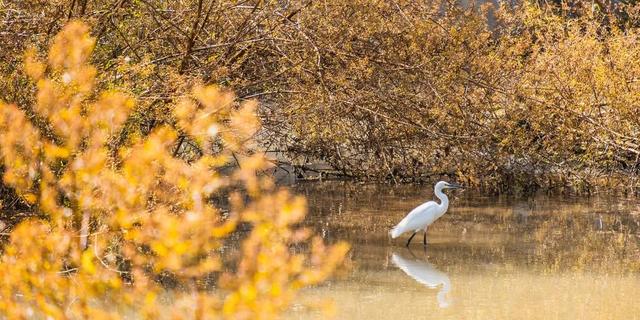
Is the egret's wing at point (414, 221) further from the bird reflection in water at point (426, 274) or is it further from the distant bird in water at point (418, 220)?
the bird reflection in water at point (426, 274)

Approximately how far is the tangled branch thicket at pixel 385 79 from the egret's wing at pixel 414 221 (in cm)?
74

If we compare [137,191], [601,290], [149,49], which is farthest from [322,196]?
[137,191]

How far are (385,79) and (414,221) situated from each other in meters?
1.50

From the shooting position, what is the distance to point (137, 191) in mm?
3486

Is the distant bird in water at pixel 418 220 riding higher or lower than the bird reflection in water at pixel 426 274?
higher

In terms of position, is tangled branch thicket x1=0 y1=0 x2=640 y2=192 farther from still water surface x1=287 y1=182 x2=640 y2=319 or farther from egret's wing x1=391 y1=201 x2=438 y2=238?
egret's wing x1=391 y1=201 x2=438 y2=238

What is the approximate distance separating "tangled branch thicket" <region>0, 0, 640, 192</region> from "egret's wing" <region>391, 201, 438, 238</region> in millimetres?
741

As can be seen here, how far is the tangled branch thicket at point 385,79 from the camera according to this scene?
8.38 metres

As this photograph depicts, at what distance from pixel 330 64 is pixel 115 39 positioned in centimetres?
232

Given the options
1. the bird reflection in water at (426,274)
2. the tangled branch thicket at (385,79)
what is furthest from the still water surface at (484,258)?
the tangled branch thicket at (385,79)

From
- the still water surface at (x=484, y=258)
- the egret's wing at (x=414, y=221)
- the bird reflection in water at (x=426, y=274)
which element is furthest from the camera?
the egret's wing at (x=414, y=221)

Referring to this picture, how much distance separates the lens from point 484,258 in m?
9.52

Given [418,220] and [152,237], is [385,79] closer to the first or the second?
[418,220]

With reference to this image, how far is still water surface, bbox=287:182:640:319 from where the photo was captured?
25.1ft
